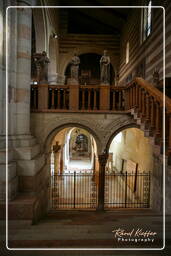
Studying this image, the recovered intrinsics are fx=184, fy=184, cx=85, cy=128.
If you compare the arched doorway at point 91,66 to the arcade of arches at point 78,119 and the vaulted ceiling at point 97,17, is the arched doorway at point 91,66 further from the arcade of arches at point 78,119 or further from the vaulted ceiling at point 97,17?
the arcade of arches at point 78,119

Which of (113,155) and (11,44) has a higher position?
(11,44)

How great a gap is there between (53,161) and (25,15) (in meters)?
9.28

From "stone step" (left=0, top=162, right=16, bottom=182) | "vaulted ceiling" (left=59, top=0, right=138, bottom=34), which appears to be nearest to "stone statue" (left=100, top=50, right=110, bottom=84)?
"stone step" (left=0, top=162, right=16, bottom=182)

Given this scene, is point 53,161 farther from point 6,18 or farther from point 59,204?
point 6,18

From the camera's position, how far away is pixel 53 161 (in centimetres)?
1280

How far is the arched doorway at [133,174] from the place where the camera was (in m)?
8.22

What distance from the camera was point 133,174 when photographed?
9797mm

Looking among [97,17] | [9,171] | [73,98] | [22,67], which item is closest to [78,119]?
[73,98]

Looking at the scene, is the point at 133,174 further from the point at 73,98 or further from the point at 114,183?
the point at 73,98

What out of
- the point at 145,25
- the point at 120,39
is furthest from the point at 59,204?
the point at 120,39

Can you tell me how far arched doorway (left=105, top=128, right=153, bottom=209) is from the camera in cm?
822

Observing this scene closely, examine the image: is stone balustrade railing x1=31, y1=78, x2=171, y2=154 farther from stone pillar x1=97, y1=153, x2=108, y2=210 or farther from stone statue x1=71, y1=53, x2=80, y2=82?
stone pillar x1=97, y1=153, x2=108, y2=210

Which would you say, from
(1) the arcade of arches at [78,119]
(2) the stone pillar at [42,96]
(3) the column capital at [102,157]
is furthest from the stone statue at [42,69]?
(3) the column capital at [102,157]

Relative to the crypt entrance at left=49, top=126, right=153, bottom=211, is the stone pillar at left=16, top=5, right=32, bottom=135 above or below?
above
